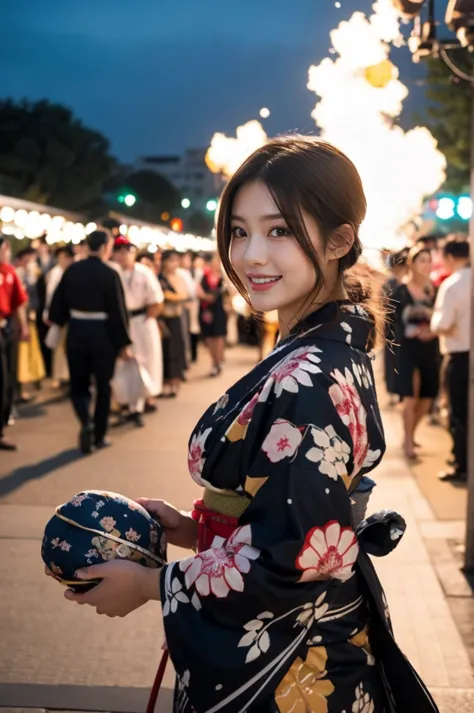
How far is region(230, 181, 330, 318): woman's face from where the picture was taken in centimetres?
193

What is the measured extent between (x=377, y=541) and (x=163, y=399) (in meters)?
11.5

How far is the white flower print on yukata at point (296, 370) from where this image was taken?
1.77 meters

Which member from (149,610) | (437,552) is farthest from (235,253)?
(437,552)

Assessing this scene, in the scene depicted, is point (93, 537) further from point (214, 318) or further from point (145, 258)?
point (214, 318)

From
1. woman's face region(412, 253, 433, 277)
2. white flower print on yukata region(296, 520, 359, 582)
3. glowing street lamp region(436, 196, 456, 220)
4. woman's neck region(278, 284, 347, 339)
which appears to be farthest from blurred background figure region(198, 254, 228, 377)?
white flower print on yukata region(296, 520, 359, 582)

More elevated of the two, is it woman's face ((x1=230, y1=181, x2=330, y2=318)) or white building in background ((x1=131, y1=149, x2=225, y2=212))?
white building in background ((x1=131, y1=149, x2=225, y2=212))

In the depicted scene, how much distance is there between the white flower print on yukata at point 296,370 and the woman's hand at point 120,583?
0.45 metres

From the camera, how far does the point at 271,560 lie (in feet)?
5.56

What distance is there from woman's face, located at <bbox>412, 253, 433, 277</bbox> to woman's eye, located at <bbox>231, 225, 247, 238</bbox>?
721 cm

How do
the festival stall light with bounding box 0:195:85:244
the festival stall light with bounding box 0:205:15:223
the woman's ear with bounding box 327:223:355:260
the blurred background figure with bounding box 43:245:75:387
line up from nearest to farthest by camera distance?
the woman's ear with bounding box 327:223:355:260
the blurred background figure with bounding box 43:245:75:387
the festival stall light with bounding box 0:205:15:223
the festival stall light with bounding box 0:195:85:244

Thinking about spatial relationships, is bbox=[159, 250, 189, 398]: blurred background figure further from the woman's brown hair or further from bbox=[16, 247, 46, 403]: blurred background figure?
the woman's brown hair

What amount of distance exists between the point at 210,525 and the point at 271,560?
316 millimetres

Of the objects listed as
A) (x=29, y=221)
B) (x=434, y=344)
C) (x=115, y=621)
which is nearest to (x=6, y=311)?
(x=434, y=344)

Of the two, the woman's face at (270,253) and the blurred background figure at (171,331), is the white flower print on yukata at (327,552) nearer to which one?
the woman's face at (270,253)
